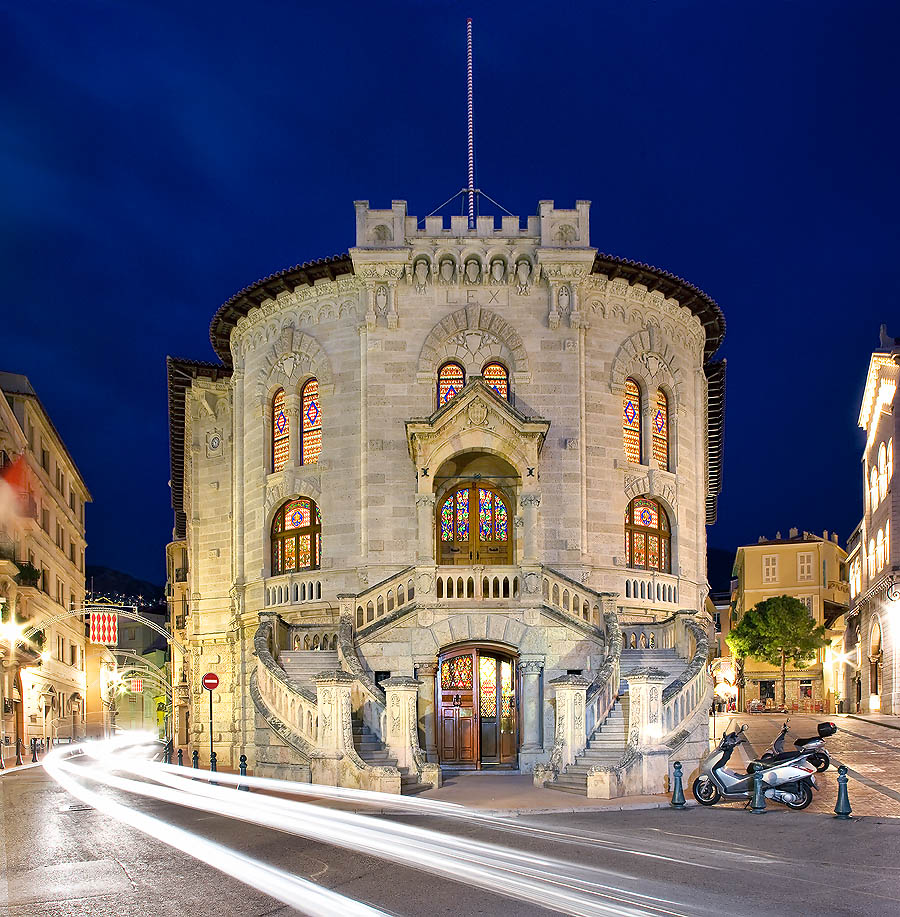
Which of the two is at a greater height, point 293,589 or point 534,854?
point 293,589

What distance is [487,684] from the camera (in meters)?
26.5

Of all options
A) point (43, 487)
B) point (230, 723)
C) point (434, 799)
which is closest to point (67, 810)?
point (434, 799)

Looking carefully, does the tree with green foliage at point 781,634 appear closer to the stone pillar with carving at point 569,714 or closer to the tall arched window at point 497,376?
the tall arched window at point 497,376

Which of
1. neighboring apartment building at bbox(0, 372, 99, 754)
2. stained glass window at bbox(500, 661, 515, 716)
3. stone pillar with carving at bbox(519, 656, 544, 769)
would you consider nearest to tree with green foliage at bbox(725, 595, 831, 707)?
neighboring apartment building at bbox(0, 372, 99, 754)

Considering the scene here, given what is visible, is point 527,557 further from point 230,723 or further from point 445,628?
point 230,723

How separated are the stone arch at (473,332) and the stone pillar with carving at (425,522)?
3743mm

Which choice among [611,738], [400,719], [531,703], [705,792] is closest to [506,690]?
[531,703]

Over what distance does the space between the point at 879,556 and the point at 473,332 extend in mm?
33337

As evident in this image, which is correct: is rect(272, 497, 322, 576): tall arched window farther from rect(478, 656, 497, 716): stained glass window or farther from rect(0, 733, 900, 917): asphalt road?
rect(0, 733, 900, 917): asphalt road

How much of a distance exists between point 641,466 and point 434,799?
13203 mm

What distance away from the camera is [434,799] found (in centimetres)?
1977

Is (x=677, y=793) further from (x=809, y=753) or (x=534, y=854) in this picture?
(x=534, y=854)

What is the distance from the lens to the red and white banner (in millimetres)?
42625

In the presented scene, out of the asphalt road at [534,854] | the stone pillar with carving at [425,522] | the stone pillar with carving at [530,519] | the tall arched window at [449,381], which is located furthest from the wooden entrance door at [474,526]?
the asphalt road at [534,854]
